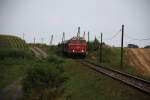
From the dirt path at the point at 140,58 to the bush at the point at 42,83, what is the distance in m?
23.7

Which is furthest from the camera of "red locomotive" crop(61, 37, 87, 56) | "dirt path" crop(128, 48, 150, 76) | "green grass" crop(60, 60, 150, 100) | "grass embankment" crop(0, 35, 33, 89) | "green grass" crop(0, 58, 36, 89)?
"dirt path" crop(128, 48, 150, 76)

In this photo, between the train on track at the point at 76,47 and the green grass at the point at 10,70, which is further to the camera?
the train on track at the point at 76,47

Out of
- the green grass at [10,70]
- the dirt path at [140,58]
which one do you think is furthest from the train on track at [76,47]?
the dirt path at [140,58]

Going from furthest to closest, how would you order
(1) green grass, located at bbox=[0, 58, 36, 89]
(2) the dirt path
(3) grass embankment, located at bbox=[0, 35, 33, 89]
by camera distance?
(2) the dirt path
(3) grass embankment, located at bbox=[0, 35, 33, 89]
(1) green grass, located at bbox=[0, 58, 36, 89]

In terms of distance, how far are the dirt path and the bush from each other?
23682mm

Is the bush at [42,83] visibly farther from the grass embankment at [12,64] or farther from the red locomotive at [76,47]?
the red locomotive at [76,47]

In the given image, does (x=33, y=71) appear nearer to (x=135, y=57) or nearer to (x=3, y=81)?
(x=3, y=81)

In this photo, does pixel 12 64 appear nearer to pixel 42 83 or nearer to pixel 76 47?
pixel 76 47

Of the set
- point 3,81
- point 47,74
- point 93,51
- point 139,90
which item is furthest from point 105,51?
point 139,90

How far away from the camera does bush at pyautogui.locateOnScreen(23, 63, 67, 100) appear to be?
20078 mm

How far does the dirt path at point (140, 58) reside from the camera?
149 feet

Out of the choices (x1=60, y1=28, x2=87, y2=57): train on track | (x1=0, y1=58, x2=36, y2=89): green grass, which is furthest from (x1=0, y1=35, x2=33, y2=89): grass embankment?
(x1=60, y1=28, x2=87, y2=57): train on track

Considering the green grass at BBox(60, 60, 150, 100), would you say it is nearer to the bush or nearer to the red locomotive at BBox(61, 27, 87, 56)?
the bush

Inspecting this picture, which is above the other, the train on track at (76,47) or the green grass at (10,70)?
the train on track at (76,47)
